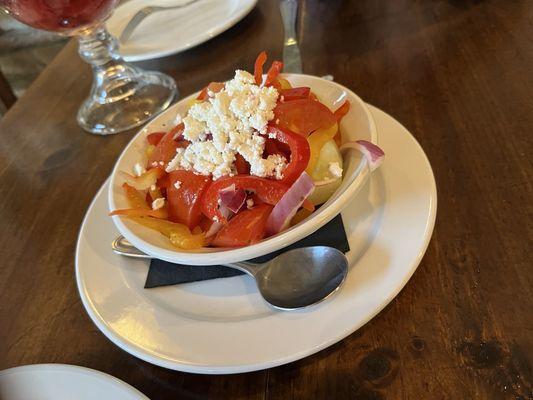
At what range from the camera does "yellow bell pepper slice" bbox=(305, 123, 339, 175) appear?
69 centimetres

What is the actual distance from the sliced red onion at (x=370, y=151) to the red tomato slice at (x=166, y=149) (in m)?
0.29

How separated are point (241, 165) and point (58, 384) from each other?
0.37 m

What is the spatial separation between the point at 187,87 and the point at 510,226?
0.85m

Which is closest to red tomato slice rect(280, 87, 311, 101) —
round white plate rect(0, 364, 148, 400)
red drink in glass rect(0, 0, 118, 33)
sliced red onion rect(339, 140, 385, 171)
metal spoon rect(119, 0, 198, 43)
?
sliced red onion rect(339, 140, 385, 171)

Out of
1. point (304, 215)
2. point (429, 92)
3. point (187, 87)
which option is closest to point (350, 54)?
point (429, 92)

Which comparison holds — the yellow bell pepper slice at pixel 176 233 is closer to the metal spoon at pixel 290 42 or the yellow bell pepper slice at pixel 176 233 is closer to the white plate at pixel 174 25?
the metal spoon at pixel 290 42

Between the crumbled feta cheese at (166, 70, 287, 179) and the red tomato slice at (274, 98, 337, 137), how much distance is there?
0.02 m

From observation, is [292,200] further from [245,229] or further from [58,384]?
[58,384]

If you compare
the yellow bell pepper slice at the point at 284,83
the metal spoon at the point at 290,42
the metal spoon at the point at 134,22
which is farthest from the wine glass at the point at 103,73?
the yellow bell pepper slice at the point at 284,83

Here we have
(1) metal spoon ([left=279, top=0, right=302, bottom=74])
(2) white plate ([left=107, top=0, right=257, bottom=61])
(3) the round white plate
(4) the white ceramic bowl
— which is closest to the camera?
(3) the round white plate

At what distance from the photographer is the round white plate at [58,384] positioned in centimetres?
49

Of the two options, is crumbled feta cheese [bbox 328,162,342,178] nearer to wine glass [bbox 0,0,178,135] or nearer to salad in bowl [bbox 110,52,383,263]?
salad in bowl [bbox 110,52,383,263]

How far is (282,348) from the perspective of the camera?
0.54 metres

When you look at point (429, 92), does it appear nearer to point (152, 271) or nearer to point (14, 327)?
point (152, 271)
